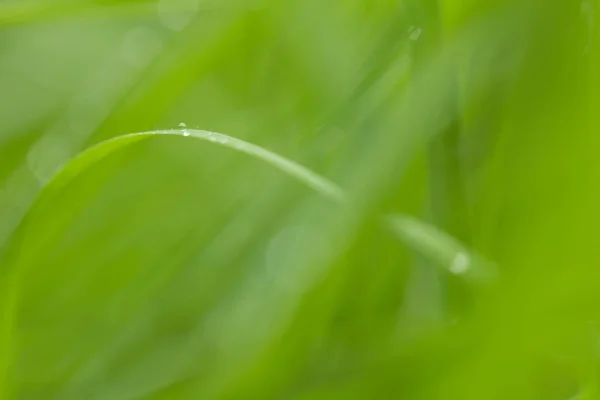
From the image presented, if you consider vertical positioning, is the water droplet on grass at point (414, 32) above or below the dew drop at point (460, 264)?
above

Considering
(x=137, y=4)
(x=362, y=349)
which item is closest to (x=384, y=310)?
(x=362, y=349)

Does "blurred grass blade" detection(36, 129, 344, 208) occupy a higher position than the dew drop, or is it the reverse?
the dew drop

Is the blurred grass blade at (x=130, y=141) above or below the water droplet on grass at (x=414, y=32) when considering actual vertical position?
below

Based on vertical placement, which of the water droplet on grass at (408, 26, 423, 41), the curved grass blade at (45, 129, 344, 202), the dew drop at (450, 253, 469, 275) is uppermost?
the water droplet on grass at (408, 26, 423, 41)

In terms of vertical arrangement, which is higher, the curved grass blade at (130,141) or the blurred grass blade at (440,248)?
the blurred grass blade at (440,248)

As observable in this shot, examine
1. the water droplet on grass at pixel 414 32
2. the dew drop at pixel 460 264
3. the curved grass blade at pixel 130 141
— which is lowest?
the curved grass blade at pixel 130 141

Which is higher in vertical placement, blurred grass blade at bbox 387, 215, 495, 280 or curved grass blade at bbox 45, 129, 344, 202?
blurred grass blade at bbox 387, 215, 495, 280

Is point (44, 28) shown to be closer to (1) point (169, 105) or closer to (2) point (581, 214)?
(1) point (169, 105)

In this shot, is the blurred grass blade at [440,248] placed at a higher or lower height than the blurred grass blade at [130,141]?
higher
